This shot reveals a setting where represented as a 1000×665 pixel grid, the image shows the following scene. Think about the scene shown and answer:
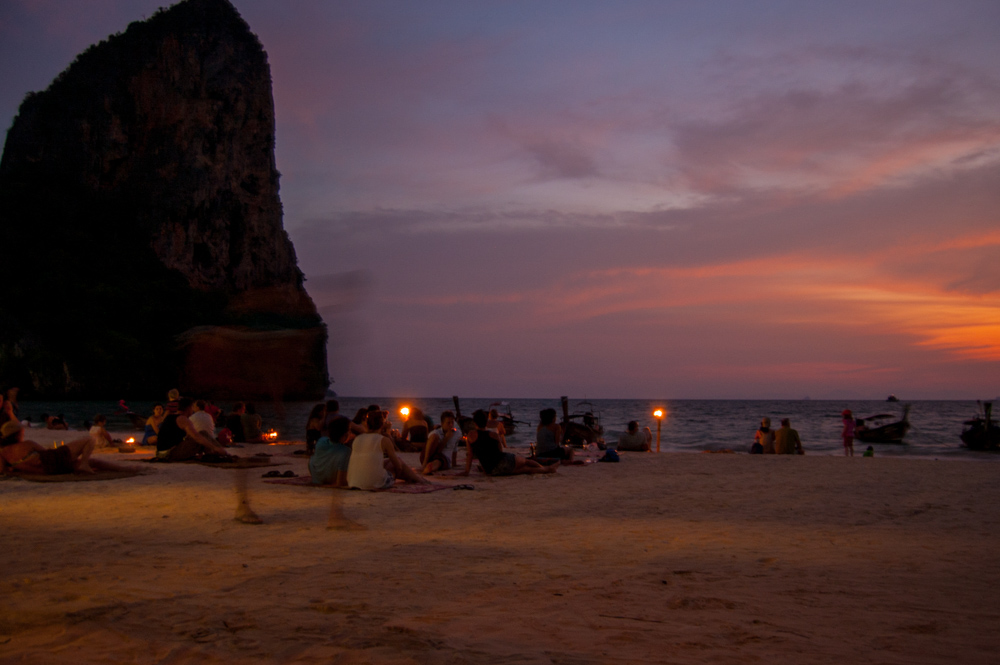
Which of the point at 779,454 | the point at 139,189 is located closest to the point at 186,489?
the point at 779,454

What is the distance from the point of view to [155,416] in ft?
59.2

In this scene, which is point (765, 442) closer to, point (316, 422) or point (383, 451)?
point (316, 422)

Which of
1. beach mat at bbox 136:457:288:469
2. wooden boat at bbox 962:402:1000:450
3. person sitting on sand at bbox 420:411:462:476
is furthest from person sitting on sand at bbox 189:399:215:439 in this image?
wooden boat at bbox 962:402:1000:450

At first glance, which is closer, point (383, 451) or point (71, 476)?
point (383, 451)

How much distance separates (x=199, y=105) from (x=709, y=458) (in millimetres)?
91788

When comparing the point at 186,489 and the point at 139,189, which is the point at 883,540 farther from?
the point at 139,189

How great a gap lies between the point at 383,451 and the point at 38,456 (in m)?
5.57

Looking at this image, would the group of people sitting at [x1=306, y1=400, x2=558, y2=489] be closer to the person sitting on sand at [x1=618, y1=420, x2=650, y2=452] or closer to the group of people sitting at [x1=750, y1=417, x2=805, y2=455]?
the person sitting on sand at [x1=618, y1=420, x2=650, y2=452]

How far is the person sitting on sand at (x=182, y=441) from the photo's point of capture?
12.7m

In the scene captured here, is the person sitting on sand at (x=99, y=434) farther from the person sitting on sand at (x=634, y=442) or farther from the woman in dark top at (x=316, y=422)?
the person sitting on sand at (x=634, y=442)

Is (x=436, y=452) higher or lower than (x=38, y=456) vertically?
lower

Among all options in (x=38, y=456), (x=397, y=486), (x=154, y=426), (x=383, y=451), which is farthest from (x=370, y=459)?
(x=154, y=426)

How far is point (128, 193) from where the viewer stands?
85.8m

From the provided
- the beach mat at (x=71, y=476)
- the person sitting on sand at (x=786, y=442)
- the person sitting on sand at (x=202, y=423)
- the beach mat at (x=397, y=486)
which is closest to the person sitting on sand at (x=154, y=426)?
the person sitting on sand at (x=202, y=423)
